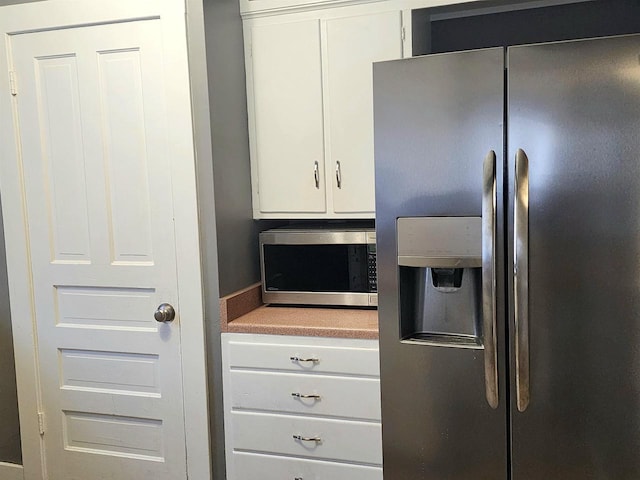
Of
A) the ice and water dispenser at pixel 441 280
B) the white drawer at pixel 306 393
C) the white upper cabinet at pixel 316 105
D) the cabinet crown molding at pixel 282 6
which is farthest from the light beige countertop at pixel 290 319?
the cabinet crown molding at pixel 282 6

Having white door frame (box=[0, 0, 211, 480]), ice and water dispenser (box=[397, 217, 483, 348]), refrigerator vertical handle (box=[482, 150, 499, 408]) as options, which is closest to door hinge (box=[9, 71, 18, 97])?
white door frame (box=[0, 0, 211, 480])

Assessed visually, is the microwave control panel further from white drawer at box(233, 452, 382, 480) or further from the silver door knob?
the silver door knob

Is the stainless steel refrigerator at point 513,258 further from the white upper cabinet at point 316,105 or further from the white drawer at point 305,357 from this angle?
the white upper cabinet at point 316,105

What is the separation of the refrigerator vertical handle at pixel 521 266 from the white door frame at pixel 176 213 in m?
1.19

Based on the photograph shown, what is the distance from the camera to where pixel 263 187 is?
8.31 ft

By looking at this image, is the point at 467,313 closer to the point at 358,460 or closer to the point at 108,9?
the point at 358,460

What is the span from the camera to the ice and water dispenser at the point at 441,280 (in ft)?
5.69

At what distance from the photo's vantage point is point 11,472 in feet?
8.89

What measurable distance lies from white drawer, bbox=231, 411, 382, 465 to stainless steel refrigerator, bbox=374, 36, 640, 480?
11.2 inches

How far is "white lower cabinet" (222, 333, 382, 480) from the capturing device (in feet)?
Answer: 7.04

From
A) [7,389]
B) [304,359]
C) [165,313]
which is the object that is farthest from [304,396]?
[7,389]

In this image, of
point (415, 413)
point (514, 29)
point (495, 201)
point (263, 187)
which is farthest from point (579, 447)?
point (514, 29)

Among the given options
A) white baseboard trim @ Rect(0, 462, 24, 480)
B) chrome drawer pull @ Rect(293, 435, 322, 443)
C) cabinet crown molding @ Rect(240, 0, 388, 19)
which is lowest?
white baseboard trim @ Rect(0, 462, 24, 480)

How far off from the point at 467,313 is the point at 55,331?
1672 millimetres
